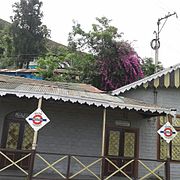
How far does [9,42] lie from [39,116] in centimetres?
2608

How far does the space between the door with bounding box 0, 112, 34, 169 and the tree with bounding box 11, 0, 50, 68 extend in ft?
70.8

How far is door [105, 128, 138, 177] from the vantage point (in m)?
11.6

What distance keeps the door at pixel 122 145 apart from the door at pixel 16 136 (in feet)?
9.86

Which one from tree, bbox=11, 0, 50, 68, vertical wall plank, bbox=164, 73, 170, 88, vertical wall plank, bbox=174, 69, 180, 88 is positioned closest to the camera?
vertical wall plank, bbox=164, 73, 170, 88

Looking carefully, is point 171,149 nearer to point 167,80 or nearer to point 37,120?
point 167,80

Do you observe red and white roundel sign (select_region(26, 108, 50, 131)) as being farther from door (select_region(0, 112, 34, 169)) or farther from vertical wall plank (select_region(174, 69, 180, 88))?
vertical wall plank (select_region(174, 69, 180, 88))

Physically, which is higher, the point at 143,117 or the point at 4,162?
the point at 143,117

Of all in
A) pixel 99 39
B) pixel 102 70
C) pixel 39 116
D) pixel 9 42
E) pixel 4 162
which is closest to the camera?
pixel 39 116

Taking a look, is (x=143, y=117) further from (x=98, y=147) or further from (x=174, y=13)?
(x=174, y=13)

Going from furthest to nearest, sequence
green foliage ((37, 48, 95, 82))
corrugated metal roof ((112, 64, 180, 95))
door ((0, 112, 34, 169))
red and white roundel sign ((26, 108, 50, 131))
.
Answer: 1. green foliage ((37, 48, 95, 82))
2. corrugated metal roof ((112, 64, 180, 95))
3. door ((0, 112, 34, 169))
4. red and white roundel sign ((26, 108, 50, 131))

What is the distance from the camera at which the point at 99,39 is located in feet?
63.9

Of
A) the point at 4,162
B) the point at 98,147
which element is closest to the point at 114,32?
the point at 98,147

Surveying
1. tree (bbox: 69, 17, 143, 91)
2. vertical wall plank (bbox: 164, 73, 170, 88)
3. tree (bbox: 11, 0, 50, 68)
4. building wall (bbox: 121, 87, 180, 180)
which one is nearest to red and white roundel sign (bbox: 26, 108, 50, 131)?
building wall (bbox: 121, 87, 180, 180)

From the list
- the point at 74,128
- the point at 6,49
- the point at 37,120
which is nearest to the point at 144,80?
the point at 74,128
